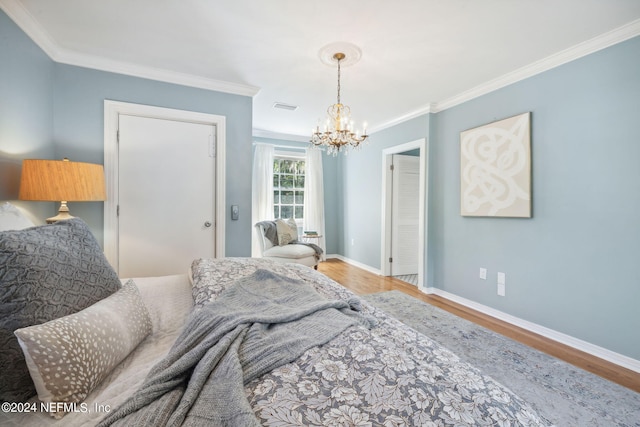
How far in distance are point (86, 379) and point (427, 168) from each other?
3.69 metres

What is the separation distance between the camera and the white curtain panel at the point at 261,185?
4941 millimetres

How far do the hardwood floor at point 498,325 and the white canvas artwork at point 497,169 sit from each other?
110 centimetres

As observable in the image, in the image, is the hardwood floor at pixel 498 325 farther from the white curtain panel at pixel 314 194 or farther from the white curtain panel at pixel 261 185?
the white curtain panel at pixel 261 185

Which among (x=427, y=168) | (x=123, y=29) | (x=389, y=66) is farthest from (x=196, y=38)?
(x=427, y=168)

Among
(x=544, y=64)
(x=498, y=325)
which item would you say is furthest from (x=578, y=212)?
(x=544, y=64)

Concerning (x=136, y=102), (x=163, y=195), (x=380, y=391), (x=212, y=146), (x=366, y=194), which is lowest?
(x=380, y=391)

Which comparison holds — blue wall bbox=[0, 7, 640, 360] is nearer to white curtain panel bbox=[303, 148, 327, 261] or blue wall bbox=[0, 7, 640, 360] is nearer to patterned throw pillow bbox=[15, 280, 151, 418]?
patterned throw pillow bbox=[15, 280, 151, 418]

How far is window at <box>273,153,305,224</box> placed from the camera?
533 centimetres

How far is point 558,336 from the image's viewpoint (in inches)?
95.6

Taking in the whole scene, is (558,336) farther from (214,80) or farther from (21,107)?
(21,107)

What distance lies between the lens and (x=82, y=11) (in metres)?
1.88

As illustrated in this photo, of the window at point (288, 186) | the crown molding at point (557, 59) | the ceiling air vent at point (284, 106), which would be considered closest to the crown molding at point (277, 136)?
the window at point (288, 186)

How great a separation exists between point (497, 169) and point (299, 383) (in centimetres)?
304

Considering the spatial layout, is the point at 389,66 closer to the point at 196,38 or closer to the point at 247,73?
the point at 247,73
